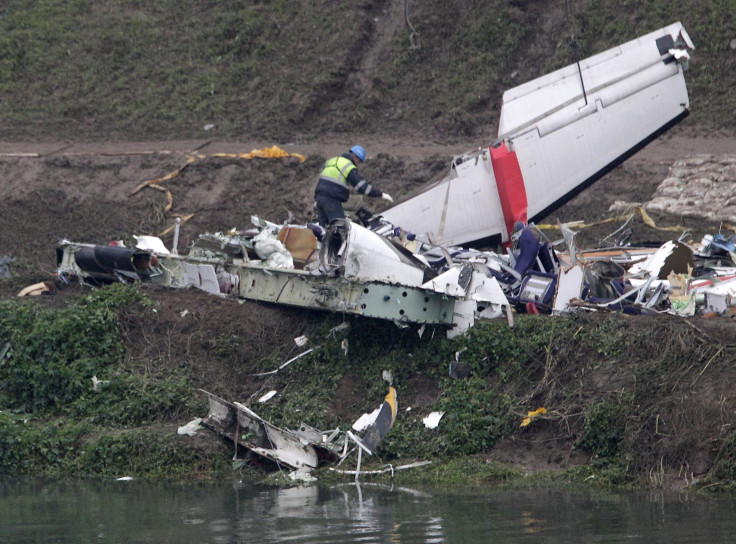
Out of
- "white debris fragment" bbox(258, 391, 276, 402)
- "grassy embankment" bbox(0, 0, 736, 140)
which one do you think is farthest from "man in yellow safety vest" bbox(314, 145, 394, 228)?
"grassy embankment" bbox(0, 0, 736, 140)

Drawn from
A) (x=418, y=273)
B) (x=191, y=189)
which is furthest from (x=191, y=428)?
(x=191, y=189)

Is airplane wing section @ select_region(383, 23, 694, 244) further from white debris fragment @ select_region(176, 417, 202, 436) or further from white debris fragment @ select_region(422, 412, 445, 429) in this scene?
white debris fragment @ select_region(176, 417, 202, 436)

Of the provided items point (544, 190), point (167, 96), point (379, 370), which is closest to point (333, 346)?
point (379, 370)

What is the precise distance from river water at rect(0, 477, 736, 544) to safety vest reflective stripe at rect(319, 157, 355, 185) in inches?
166

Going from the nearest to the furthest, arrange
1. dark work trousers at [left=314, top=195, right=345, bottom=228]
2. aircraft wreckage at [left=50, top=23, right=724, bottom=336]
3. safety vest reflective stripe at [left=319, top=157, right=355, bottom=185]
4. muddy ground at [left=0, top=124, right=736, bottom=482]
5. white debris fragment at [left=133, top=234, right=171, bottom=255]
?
aircraft wreckage at [left=50, top=23, right=724, bottom=336] < safety vest reflective stripe at [left=319, top=157, right=355, bottom=185] < dark work trousers at [left=314, top=195, right=345, bottom=228] < white debris fragment at [left=133, top=234, right=171, bottom=255] < muddy ground at [left=0, top=124, right=736, bottom=482]

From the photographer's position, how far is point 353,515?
26.1 ft

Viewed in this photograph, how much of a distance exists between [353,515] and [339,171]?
5.19 m

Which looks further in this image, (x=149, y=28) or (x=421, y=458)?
(x=149, y=28)

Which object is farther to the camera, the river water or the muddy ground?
the muddy ground

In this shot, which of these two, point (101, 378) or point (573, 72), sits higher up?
point (573, 72)

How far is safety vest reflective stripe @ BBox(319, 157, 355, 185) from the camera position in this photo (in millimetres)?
12062

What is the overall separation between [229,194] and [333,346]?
24.8ft

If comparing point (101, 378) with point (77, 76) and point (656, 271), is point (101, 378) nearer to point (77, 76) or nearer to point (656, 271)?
point (656, 271)

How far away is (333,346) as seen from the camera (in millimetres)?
10867
